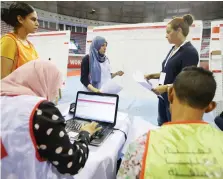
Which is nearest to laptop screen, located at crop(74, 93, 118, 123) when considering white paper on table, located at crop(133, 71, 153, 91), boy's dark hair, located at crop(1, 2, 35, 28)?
white paper on table, located at crop(133, 71, 153, 91)

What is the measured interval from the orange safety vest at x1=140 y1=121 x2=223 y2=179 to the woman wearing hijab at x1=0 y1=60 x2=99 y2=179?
30 centimetres

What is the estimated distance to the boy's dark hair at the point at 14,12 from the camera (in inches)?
55.6

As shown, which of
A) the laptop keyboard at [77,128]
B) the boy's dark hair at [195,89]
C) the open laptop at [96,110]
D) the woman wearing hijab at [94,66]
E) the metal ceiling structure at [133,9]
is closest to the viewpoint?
the boy's dark hair at [195,89]

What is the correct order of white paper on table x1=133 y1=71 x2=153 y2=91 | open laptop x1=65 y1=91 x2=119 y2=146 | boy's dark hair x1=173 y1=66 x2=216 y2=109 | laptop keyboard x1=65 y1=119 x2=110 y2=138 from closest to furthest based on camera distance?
1. boy's dark hair x1=173 y1=66 x2=216 y2=109
2. laptop keyboard x1=65 y1=119 x2=110 y2=138
3. open laptop x1=65 y1=91 x2=119 y2=146
4. white paper on table x1=133 y1=71 x2=153 y2=91

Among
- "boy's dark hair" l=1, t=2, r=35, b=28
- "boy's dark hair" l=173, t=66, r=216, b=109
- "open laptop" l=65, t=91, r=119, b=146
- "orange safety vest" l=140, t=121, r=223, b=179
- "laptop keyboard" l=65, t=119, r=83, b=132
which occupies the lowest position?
"laptop keyboard" l=65, t=119, r=83, b=132

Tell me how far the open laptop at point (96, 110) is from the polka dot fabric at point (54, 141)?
18.3 inches

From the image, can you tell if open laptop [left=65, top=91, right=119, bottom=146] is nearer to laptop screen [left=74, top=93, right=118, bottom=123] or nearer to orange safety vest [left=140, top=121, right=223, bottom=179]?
laptop screen [left=74, top=93, right=118, bottom=123]

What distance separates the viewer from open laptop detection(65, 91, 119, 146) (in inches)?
49.2

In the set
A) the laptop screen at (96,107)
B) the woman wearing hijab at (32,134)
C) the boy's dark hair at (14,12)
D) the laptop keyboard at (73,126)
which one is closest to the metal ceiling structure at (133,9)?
the boy's dark hair at (14,12)

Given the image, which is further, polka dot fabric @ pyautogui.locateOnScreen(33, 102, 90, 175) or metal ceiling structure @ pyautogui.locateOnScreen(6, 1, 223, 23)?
metal ceiling structure @ pyautogui.locateOnScreen(6, 1, 223, 23)

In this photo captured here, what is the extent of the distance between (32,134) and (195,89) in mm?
608

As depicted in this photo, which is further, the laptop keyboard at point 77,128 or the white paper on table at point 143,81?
the white paper on table at point 143,81

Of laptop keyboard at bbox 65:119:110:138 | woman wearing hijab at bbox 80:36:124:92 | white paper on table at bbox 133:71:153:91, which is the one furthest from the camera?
woman wearing hijab at bbox 80:36:124:92

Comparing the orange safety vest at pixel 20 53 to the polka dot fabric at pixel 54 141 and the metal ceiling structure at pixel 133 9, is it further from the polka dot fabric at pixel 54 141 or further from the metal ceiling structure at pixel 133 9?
the metal ceiling structure at pixel 133 9
